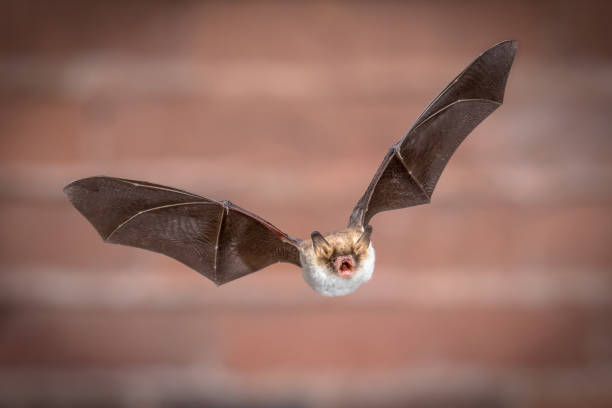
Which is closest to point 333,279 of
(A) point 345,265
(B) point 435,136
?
(A) point 345,265

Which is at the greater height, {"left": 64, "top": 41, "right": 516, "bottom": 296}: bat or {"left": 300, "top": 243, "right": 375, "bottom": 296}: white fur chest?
{"left": 64, "top": 41, "right": 516, "bottom": 296}: bat

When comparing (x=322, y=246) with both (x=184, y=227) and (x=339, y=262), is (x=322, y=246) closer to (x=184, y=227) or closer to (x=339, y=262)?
(x=339, y=262)

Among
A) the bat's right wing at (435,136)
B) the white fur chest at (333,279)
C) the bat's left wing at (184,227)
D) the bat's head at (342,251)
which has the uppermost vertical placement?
the bat's right wing at (435,136)

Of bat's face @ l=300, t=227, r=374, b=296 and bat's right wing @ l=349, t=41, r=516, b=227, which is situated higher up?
bat's right wing @ l=349, t=41, r=516, b=227

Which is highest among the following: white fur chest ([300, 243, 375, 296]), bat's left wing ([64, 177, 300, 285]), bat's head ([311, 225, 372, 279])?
bat's left wing ([64, 177, 300, 285])

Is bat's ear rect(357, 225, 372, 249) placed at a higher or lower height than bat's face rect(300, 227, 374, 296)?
higher

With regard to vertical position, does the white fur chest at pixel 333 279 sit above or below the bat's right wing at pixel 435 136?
below
